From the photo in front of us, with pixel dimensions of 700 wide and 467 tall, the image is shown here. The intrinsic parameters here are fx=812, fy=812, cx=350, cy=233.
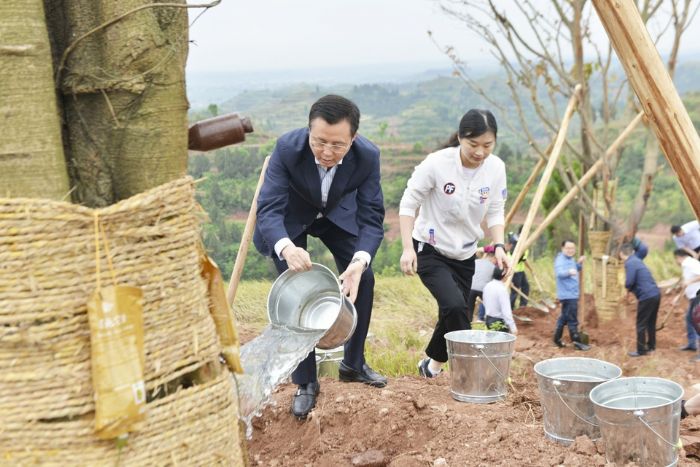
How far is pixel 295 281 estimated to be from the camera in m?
3.73

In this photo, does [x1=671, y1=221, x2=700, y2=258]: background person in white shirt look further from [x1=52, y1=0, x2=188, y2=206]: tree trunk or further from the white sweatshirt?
[x1=52, y1=0, x2=188, y2=206]: tree trunk

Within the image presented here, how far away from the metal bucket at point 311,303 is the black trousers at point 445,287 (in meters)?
0.87

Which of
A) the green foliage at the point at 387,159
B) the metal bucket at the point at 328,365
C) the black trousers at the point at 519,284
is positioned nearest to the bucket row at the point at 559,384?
the green foliage at the point at 387,159

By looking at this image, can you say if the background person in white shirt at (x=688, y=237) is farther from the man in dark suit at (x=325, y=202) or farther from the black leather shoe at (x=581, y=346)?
the man in dark suit at (x=325, y=202)

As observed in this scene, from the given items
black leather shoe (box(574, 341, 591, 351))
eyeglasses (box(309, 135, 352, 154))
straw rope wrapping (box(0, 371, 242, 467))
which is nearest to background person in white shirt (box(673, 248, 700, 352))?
black leather shoe (box(574, 341, 591, 351))

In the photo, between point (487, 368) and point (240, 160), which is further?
point (240, 160)

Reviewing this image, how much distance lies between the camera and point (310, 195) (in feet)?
12.4

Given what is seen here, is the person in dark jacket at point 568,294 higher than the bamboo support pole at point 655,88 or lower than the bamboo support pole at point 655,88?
lower

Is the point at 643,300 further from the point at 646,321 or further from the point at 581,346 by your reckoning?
the point at 581,346

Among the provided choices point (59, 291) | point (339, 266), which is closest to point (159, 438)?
point (59, 291)

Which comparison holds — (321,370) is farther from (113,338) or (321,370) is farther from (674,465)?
(113,338)

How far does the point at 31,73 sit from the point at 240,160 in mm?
6628

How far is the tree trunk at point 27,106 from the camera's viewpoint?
1602mm

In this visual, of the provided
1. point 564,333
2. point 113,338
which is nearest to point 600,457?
point 113,338
